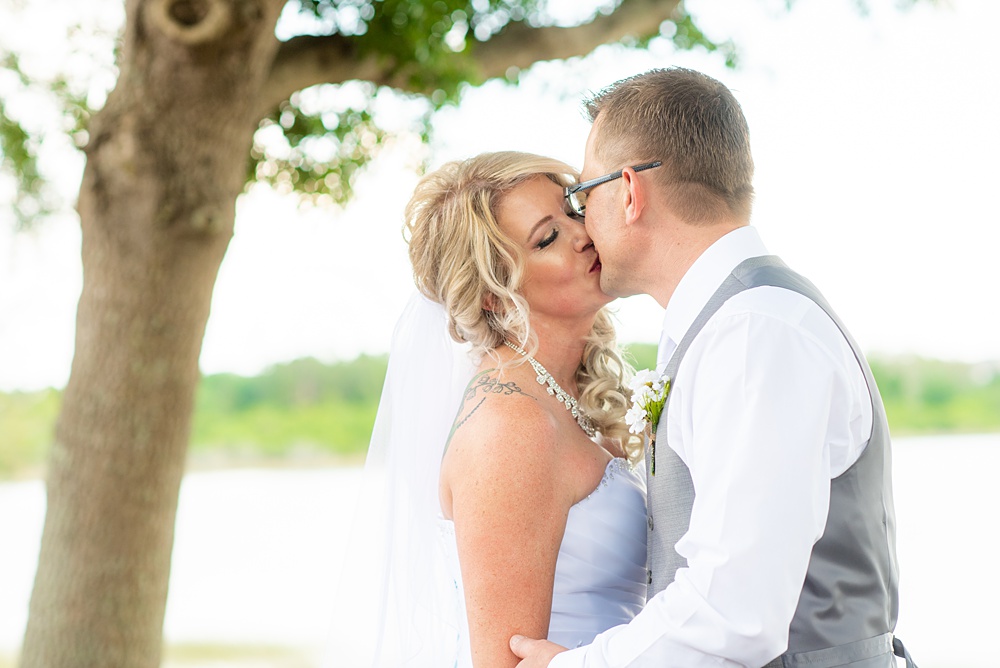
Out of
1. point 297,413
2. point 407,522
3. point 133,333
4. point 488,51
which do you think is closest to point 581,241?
point 407,522

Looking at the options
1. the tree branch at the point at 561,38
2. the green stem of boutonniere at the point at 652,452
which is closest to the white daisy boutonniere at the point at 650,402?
the green stem of boutonniere at the point at 652,452

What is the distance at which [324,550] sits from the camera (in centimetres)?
1398

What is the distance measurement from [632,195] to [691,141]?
0.60 feet

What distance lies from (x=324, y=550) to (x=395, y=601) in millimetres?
11658

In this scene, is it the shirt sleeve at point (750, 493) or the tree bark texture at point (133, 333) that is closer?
the shirt sleeve at point (750, 493)

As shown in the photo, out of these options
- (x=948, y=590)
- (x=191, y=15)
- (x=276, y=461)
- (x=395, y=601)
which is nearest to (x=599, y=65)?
(x=191, y=15)

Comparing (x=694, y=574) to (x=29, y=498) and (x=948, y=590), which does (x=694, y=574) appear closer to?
(x=948, y=590)

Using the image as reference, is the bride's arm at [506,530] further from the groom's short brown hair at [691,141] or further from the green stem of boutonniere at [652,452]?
the groom's short brown hair at [691,141]

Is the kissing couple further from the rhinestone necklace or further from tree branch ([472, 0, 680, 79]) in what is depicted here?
tree branch ([472, 0, 680, 79])

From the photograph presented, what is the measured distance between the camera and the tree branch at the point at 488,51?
4.57 meters

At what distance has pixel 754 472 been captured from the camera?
5.42 feet

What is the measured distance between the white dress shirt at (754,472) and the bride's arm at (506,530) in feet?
1.34

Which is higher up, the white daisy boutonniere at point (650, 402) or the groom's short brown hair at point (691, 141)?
the groom's short brown hair at point (691, 141)

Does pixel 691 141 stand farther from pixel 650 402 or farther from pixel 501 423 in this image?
pixel 501 423
